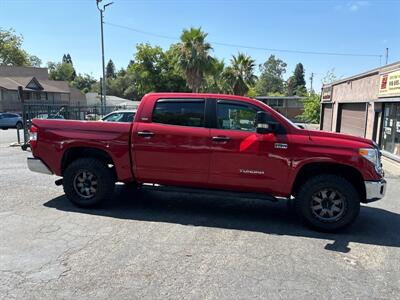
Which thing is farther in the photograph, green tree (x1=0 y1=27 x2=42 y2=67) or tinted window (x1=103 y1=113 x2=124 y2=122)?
green tree (x1=0 y1=27 x2=42 y2=67)

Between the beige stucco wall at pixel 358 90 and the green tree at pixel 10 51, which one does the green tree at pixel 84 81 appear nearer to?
the green tree at pixel 10 51

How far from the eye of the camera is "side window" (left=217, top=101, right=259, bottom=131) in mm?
5133

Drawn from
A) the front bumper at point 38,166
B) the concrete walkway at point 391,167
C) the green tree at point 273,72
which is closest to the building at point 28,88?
the concrete walkway at point 391,167

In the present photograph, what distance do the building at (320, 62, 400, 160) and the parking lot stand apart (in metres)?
8.18

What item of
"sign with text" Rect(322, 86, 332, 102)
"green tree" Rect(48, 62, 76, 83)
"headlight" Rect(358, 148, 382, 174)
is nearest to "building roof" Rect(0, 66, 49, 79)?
"green tree" Rect(48, 62, 76, 83)

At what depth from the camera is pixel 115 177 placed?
569cm

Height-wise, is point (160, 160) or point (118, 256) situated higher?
point (160, 160)

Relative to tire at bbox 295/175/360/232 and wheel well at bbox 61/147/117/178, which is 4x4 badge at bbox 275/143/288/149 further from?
wheel well at bbox 61/147/117/178

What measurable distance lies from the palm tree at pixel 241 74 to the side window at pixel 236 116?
3063cm

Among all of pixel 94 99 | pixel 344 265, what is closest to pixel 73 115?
pixel 344 265

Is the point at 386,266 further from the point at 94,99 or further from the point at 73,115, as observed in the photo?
the point at 94,99

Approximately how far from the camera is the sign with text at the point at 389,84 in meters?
12.5

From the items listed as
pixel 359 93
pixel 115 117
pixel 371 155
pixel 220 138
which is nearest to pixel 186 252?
pixel 220 138

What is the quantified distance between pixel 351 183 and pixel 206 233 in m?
2.22
